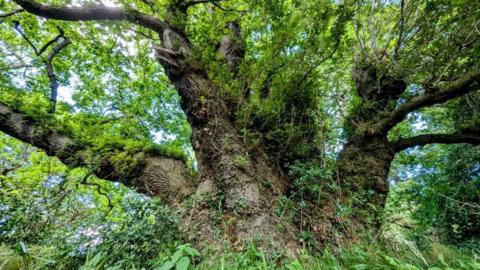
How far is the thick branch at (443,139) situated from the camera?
304cm

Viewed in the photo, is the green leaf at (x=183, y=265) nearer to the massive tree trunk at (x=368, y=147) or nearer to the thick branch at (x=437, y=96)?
the massive tree trunk at (x=368, y=147)

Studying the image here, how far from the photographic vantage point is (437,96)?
2732 millimetres

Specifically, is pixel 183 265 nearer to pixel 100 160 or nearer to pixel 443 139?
pixel 100 160

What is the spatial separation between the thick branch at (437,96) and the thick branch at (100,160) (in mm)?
3311

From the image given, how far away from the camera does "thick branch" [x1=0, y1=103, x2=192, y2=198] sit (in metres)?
3.12

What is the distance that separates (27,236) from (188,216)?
5.29ft

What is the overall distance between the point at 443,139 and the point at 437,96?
91cm

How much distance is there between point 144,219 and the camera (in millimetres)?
2367

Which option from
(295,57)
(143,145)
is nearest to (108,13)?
(143,145)

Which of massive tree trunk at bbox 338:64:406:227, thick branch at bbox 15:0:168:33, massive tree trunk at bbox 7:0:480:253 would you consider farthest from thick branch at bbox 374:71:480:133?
thick branch at bbox 15:0:168:33

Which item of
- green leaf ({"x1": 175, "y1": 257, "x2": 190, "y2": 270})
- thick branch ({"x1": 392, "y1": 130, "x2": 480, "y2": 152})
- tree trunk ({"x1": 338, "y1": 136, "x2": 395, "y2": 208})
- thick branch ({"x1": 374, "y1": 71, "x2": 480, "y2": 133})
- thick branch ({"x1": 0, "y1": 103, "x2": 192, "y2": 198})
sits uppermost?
thick branch ({"x1": 374, "y1": 71, "x2": 480, "y2": 133})

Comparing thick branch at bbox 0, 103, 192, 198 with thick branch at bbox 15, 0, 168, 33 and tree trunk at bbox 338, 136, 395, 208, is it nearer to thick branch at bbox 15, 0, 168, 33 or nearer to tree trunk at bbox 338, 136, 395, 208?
thick branch at bbox 15, 0, 168, 33

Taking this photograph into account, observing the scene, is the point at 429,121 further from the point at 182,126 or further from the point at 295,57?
the point at 182,126

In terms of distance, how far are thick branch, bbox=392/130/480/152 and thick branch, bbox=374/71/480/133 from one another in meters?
0.43
